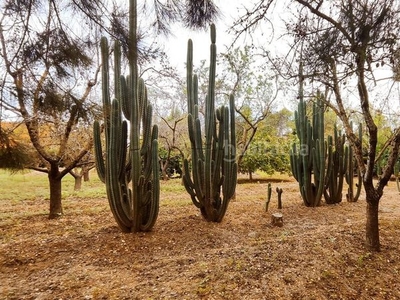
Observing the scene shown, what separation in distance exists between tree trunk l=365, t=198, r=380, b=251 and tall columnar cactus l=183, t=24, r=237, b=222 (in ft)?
6.63

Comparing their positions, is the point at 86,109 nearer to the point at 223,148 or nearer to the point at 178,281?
the point at 178,281

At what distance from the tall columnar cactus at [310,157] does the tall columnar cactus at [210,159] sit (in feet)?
7.73

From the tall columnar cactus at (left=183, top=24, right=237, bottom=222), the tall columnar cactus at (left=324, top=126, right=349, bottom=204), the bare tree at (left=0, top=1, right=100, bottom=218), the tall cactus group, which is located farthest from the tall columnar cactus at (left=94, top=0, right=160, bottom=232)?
the tall columnar cactus at (left=324, top=126, right=349, bottom=204)

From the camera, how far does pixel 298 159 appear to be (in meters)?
6.62

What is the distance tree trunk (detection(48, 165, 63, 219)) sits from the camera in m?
5.32

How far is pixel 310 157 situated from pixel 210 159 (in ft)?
9.54

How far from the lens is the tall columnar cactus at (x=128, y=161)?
12.5 feet

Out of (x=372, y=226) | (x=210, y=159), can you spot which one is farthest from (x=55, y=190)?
(x=372, y=226)

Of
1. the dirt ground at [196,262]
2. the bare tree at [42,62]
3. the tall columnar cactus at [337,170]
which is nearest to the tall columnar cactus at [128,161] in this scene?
the dirt ground at [196,262]

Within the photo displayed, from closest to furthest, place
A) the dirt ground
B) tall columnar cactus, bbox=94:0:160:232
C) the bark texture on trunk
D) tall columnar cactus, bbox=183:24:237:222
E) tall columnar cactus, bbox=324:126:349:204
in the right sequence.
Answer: the dirt ground < the bark texture on trunk < tall columnar cactus, bbox=94:0:160:232 < tall columnar cactus, bbox=183:24:237:222 < tall columnar cactus, bbox=324:126:349:204

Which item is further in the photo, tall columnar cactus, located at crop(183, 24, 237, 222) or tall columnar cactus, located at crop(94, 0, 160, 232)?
tall columnar cactus, located at crop(183, 24, 237, 222)

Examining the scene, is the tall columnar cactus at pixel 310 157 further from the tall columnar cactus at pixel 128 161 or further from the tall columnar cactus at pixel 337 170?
the tall columnar cactus at pixel 128 161

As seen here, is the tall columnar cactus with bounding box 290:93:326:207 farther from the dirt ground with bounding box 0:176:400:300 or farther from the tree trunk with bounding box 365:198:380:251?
the tree trunk with bounding box 365:198:380:251

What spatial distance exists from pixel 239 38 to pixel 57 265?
10.1 feet
